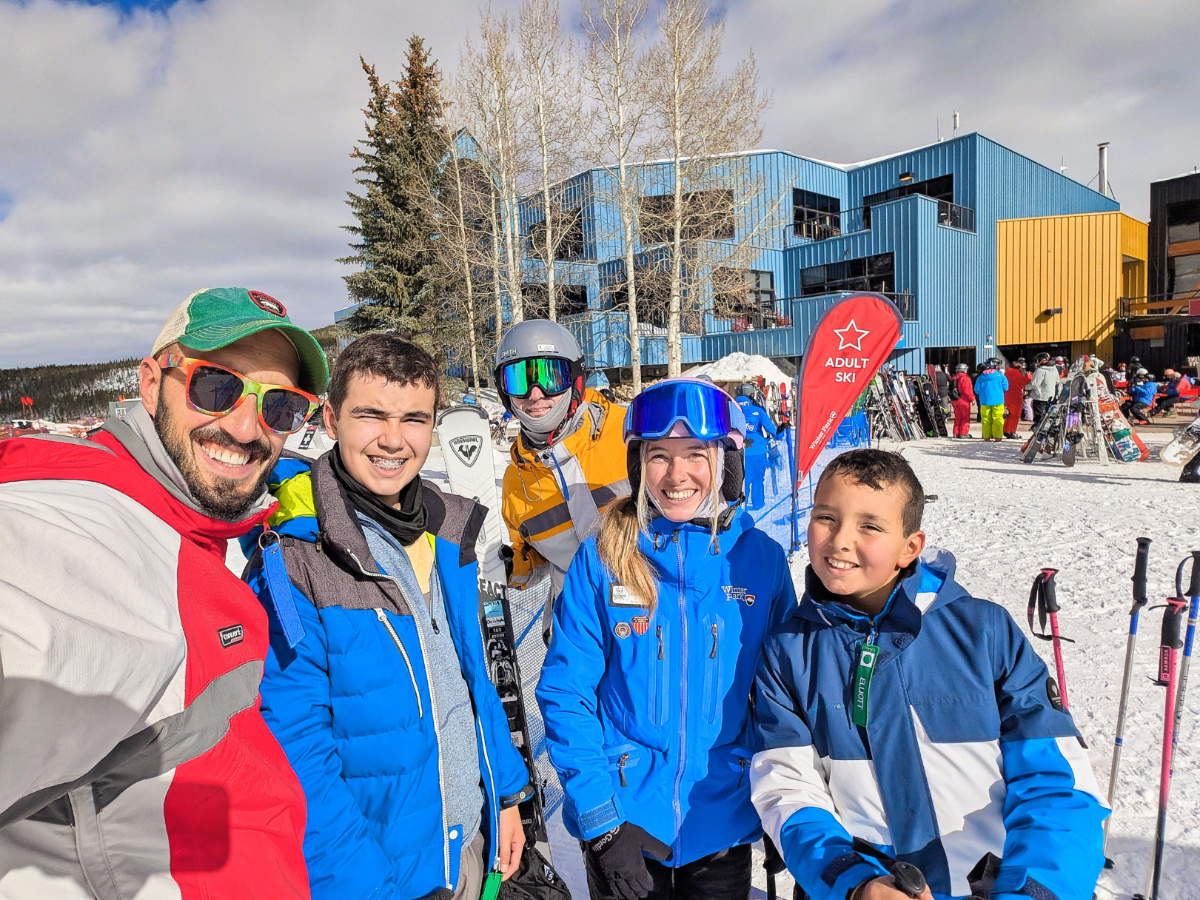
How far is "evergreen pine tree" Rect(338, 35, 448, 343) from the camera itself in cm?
2069

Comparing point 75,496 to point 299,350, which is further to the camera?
point 299,350

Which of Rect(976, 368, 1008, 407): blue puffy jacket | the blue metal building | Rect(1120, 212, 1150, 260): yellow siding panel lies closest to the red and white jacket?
Rect(976, 368, 1008, 407): blue puffy jacket

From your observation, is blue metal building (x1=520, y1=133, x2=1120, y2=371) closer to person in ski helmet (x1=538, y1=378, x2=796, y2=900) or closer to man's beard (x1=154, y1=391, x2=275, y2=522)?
person in ski helmet (x1=538, y1=378, x2=796, y2=900)

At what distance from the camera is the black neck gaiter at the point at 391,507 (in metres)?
1.54

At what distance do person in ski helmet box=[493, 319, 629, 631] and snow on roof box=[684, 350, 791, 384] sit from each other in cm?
1547

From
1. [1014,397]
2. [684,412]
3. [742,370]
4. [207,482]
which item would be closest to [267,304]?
[207,482]

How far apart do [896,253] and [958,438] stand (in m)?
10.6

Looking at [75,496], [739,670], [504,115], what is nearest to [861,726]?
[739,670]

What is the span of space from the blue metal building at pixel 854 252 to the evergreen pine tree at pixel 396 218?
13.3ft

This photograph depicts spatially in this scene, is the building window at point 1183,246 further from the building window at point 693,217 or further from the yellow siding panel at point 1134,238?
the building window at point 693,217

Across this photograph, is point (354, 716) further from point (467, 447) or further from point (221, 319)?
point (467, 447)

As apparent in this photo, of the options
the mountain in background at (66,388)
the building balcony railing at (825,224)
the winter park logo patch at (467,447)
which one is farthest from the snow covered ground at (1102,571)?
the mountain in background at (66,388)

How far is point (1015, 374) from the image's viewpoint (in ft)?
51.2

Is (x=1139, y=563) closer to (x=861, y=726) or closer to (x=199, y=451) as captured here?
(x=861, y=726)
